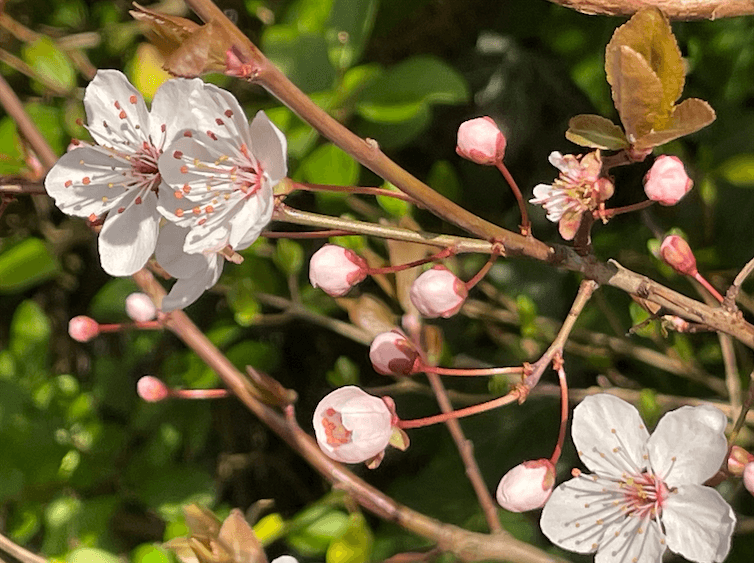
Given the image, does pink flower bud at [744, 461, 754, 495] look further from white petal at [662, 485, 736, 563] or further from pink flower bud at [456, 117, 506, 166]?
pink flower bud at [456, 117, 506, 166]

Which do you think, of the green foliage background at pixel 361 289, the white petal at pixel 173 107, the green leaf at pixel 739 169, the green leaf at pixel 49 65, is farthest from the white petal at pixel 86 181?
the green leaf at pixel 739 169

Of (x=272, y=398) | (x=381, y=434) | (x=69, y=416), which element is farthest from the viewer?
(x=69, y=416)

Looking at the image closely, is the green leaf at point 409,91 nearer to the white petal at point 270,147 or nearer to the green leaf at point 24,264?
the white petal at point 270,147

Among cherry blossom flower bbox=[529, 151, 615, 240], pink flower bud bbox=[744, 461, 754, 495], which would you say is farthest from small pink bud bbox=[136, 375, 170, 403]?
pink flower bud bbox=[744, 461, 754, 495]

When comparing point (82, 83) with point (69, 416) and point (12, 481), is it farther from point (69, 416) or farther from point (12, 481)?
point (12, 481)

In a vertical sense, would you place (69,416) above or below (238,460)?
above

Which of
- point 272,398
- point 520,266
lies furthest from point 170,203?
point 520,266
